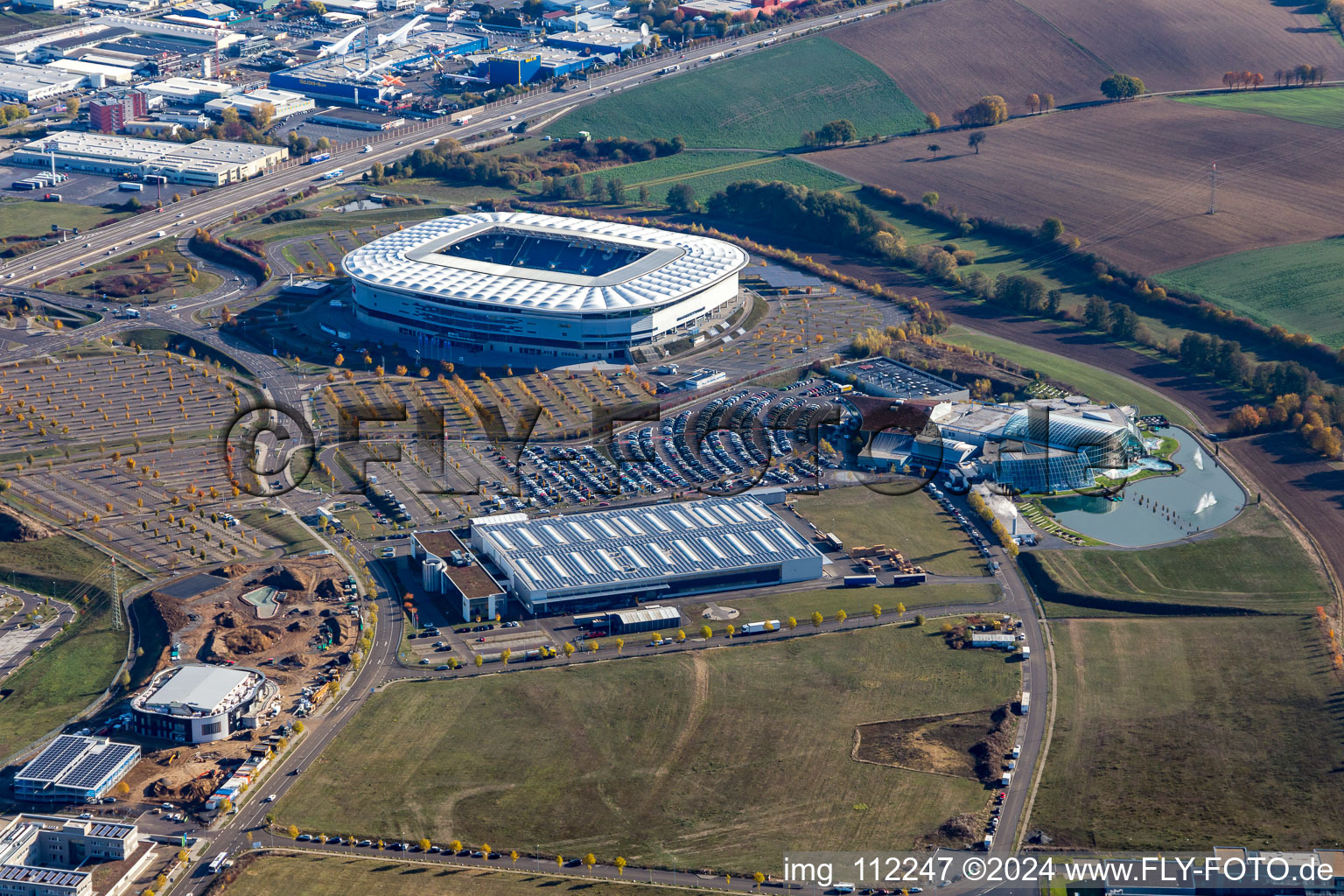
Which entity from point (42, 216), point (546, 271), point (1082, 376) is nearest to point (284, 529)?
point (546, 271)

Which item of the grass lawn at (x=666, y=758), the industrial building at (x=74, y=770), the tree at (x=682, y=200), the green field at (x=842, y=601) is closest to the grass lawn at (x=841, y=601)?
the green field at (x=842, y=601)

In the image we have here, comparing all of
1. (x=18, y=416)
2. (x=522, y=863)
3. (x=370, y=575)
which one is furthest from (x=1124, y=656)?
(x=18, y=416)

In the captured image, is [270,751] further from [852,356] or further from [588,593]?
[852,356]

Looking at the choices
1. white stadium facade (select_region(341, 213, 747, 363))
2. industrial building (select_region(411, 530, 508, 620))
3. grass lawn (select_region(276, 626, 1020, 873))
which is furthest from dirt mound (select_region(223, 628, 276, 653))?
white stadium facade (select_region(341, 213, 747, 363))

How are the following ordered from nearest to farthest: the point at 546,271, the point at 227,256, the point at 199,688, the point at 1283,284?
1. the point at 199,688
2. the point at 546,271
3. the point at 1283,284
4. the point at 227,256

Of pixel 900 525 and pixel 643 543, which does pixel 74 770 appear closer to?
pixel 643 543

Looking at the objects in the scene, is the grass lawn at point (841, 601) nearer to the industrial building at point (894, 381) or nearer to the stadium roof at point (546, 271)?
the industrial building at point (894, 381)
